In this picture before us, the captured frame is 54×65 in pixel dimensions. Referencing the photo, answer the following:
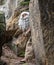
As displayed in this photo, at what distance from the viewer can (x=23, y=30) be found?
10.8 meters

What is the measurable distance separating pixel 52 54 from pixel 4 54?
538cm

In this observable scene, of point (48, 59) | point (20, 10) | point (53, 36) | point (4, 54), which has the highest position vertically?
point (20, 10)

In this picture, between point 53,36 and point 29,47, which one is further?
point 29,47

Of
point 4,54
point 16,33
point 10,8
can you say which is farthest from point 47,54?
point 10,8

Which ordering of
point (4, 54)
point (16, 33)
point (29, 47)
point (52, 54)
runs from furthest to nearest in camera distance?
point (16, 33) < point (4, 54) < point (29, 47) < point (52, 54)

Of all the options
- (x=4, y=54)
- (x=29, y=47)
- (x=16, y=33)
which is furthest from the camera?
(x=16, y=33)

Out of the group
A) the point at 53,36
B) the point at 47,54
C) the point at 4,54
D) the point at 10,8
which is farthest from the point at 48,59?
the point at 10,8

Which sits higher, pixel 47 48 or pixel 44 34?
pixel 44 34

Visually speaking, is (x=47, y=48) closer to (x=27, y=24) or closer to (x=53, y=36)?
(x=53, y=36)

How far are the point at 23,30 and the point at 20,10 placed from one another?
1599 mm

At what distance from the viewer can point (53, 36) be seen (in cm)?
541

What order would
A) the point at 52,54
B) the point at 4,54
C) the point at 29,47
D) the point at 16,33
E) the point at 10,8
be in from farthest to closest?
the point at 10,8, the point at 16,33, the point at 4,54, the point at 29,47, the point at 52,54

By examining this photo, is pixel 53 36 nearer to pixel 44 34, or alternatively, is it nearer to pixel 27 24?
pixel 44 34

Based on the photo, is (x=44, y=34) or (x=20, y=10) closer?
(x=44, y=34)
